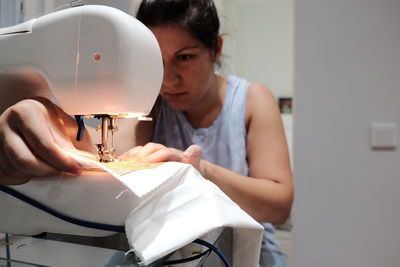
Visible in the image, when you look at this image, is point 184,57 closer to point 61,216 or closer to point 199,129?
point 199,129

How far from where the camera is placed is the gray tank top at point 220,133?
0.85m

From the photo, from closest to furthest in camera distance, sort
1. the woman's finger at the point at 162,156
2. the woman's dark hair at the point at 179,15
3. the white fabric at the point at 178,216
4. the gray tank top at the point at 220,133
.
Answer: the white fabric at the point at 178,216 → the woman's finger at the point at 162,156 → the woman's dark hair at the point at 179,15 → the gray tank top at the point at 220,133

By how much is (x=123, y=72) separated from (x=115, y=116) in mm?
69

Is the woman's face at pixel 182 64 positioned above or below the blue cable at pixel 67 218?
above

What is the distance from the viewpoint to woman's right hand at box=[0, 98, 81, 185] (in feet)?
1.07

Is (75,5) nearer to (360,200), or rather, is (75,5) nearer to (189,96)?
(189,96)

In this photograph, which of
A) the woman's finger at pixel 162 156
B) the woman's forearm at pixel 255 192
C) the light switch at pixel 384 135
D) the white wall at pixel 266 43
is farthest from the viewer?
the white wall at pixel 266 43

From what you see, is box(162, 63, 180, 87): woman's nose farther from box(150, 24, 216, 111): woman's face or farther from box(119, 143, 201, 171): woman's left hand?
box(119, 143, 201, 171): woman's left hand

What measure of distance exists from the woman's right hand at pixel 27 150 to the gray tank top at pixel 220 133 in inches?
21.4


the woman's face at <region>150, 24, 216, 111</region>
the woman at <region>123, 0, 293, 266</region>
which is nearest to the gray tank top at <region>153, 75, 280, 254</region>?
the woman at <region>123, 0, 293, 266</region>

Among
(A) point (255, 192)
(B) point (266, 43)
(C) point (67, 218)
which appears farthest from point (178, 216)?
(B) point (266, 43)

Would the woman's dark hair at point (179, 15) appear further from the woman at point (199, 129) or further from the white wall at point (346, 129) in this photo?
the white wall at point (346, 129)

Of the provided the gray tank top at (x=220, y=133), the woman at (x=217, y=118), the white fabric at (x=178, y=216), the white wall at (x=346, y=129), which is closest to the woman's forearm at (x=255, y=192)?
the woman at (x=217, y=118)

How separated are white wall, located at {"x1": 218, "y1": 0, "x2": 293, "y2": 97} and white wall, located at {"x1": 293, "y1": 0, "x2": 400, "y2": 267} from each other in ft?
5.81
